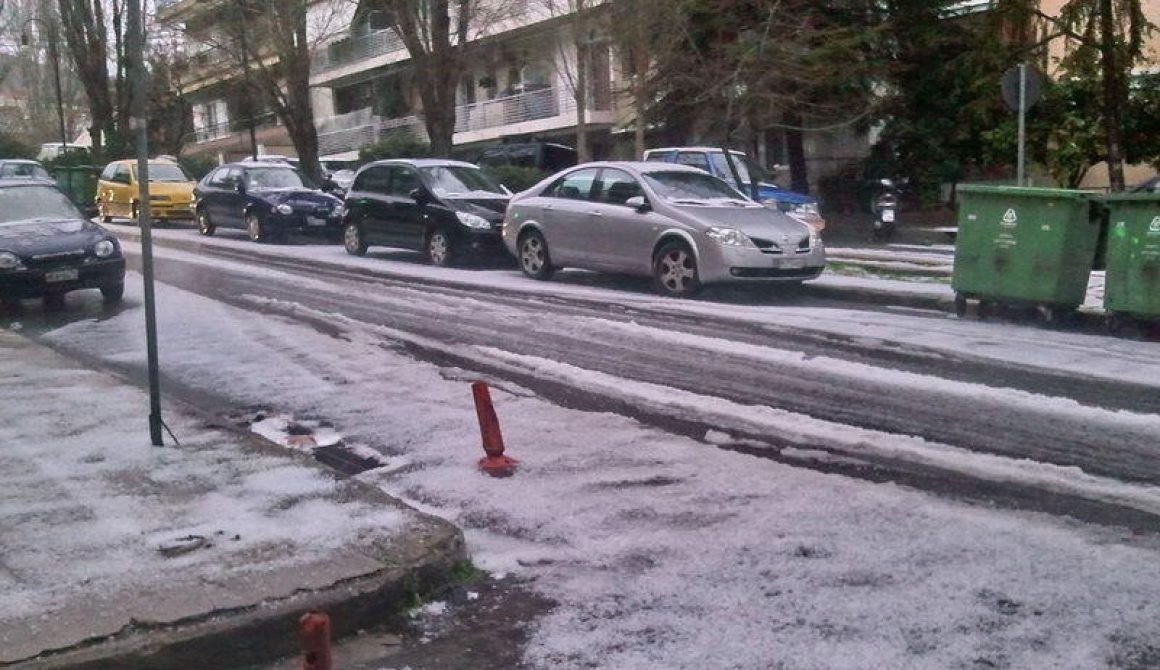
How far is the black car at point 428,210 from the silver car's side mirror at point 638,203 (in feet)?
11.4

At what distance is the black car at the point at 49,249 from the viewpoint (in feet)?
45.1

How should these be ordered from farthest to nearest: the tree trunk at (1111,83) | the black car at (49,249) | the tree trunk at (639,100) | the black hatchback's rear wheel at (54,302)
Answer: the tree trunk at (639,100) < the tree trunk at (1111,83) < the black hatchback's rear wheel at (54,302) < the black car at (49,249)

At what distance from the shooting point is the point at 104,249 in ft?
47.3

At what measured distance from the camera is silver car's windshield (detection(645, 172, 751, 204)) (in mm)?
14938

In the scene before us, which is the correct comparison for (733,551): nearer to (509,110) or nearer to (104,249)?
(104,249)

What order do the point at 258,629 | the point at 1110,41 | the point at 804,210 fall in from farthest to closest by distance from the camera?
1. the point at 804,210
2. the point at 1110,41
3. the point at 258,629

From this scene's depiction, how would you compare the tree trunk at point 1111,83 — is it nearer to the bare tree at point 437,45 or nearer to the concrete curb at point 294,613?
the bare tree at point 437,45

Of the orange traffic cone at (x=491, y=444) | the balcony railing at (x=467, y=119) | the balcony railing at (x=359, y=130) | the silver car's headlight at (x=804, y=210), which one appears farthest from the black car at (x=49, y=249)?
the balcony railing at (x=359, y=130)

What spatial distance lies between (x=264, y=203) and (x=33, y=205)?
844cm

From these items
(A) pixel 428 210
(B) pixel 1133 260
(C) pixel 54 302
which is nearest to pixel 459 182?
(A) pixel 428 210

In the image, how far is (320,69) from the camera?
48.4 m

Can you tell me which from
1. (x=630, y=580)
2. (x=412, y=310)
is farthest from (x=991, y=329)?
(x=630, y=580)

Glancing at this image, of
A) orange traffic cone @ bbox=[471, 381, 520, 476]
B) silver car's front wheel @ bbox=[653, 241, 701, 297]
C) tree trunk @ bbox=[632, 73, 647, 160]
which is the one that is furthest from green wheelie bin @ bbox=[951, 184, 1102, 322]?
tree trunk @ bbox=[632, 73, 647, 160]

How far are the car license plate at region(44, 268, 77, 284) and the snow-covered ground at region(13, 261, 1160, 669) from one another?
560 centimetres
